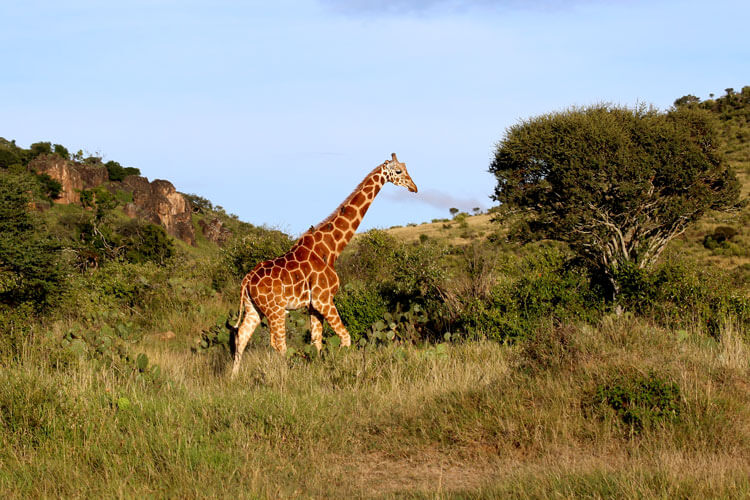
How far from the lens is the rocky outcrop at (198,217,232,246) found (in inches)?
3083

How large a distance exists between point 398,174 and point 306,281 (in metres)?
2.27

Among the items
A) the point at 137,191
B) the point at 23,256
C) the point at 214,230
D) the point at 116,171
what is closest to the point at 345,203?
the point at 23,256

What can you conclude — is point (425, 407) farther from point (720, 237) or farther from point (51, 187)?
point (51, 187)

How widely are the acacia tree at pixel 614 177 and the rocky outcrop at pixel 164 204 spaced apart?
166 ft

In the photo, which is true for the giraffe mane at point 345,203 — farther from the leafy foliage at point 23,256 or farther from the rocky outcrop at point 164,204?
the rocky outcrop at point 164,204

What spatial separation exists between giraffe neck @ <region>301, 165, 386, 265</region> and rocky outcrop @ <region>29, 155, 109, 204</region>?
6104cm

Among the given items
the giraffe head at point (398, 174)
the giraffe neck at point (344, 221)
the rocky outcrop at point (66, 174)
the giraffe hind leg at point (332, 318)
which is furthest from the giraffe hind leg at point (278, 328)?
the rocky outcrop at point (66, 174)

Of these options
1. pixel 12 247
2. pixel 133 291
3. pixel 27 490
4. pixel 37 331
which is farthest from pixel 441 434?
pixel 133 291

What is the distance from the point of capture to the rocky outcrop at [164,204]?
7219cm

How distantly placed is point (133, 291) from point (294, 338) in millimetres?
7801

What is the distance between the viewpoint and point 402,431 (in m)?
7.21

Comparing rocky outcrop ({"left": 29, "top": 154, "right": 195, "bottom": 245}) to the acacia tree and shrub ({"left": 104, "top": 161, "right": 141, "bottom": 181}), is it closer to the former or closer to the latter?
shrub ({"left": 104, "top": 161, "right": 141, "bottom": 181})

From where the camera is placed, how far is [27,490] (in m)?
5.93

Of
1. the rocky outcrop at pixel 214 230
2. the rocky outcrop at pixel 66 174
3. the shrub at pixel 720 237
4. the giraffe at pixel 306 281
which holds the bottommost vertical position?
the giraffe at pixel 306 281
